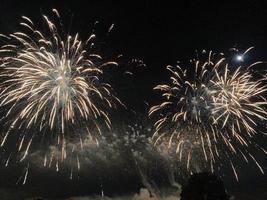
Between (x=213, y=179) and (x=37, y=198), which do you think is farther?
(x=37, y=198)

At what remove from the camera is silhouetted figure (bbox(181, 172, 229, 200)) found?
134750 mm

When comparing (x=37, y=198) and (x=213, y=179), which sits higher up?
Answer: (x=37, y=198)

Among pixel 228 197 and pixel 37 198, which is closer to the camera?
pixel 228 197

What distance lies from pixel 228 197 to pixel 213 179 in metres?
4.57

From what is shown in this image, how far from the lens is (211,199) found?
5300 inches

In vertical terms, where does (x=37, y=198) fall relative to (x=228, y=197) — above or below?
above

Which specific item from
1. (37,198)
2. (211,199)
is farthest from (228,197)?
(37,198)

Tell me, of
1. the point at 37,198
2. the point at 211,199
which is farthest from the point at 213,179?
the point at 37,198

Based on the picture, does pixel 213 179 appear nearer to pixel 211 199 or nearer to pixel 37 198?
pixel 211 199

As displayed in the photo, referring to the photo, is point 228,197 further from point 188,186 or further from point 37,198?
point 37,198

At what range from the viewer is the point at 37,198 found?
16638 centimetres

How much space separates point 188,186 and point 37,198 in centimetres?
4564

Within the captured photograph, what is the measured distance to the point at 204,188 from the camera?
135750 mm

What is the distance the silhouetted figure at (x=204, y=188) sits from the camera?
135 m
